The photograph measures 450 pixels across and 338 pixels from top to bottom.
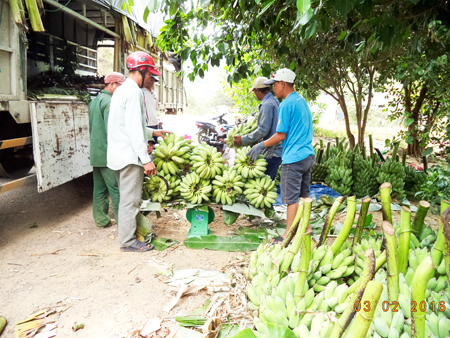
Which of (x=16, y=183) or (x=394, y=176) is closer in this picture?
(x=16, y=183)

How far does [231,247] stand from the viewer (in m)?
3.75

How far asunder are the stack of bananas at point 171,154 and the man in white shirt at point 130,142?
31 cm

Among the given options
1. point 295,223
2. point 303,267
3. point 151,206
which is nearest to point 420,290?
point 303,267

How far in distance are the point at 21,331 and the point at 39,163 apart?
7.37ft

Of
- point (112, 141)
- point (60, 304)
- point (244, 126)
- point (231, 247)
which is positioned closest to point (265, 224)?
point (231, 247)

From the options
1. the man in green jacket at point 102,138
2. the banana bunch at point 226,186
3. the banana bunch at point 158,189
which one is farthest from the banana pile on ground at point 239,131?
the man in green jacket at point 102,138

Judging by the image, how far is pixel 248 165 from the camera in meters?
3.93

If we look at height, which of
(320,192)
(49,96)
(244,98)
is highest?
(244,98)

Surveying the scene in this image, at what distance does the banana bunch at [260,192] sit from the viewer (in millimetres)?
3861

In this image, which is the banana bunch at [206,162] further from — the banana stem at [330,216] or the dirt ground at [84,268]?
the banana stem at [330,216]

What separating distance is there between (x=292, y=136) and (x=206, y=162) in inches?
41.0

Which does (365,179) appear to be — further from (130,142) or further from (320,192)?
(130,142)

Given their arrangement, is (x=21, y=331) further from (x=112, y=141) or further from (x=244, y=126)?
(x=244, y=126)

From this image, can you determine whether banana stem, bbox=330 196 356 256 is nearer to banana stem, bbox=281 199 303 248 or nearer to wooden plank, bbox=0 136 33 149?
banana stem, bbox=281 199 303 248
